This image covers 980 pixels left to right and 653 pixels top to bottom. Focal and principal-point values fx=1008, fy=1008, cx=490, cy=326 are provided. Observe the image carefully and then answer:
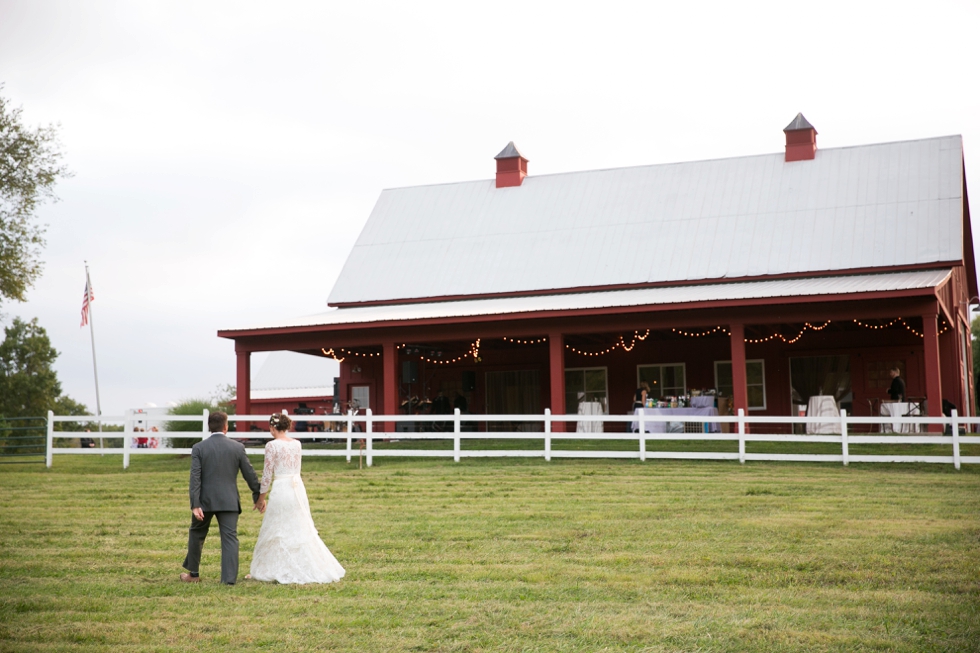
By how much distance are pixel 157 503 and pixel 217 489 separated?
5.92 metres

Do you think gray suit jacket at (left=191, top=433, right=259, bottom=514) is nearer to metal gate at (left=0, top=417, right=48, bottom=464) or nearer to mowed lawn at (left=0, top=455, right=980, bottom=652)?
mowed lawn at (left=0, top=455, right=980, bottom=652)

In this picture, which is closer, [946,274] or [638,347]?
[946,274]

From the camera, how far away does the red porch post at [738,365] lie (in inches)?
781

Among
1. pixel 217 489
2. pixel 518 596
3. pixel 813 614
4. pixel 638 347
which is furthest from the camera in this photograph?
pixel 638 347

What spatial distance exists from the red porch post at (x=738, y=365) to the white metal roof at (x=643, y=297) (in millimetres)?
745

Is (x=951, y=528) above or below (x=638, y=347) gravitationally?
below

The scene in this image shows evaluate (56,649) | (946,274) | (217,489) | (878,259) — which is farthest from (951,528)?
(878,259)

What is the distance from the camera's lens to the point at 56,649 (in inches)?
272

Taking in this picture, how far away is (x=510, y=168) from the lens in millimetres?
30828

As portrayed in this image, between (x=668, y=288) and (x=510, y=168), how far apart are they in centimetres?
830

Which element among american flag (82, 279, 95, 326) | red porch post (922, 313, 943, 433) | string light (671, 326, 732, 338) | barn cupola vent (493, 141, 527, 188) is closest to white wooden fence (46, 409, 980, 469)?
red porch post (922, 313, 943, 433)

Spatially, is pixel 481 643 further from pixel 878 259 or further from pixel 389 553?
pixel 878 259

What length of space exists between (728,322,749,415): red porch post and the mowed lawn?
3.94 metres

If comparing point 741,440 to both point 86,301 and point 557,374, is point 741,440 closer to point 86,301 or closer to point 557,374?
point 557,374
